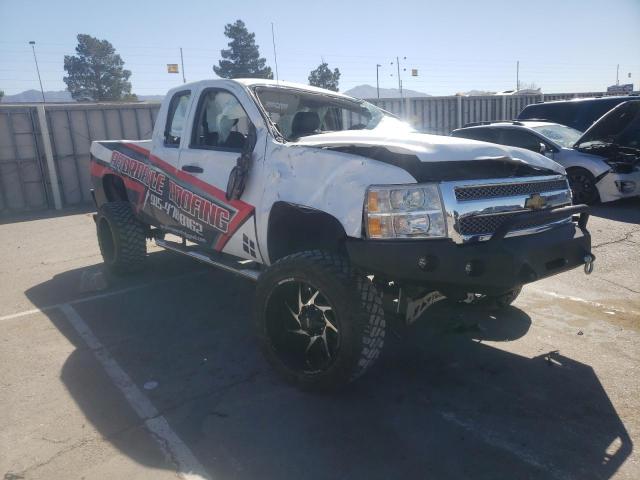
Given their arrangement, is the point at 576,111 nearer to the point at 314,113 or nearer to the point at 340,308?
the point at 314,113

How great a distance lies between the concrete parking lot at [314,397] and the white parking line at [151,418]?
1cm

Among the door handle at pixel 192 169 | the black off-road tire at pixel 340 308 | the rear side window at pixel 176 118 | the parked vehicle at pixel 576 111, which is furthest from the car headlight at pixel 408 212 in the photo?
the parked vehicle at pixel 576 111

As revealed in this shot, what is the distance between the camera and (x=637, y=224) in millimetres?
7812

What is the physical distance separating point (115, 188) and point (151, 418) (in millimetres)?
3930

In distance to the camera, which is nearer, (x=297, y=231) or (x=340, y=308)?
(x=340, y=308)

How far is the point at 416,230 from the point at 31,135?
1192 centimetres

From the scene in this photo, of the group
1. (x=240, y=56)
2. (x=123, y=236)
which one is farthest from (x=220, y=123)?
(x=240, y=56)

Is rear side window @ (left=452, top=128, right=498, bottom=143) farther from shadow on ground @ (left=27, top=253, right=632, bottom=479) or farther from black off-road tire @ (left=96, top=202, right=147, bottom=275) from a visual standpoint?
black off-road tire @ (left=96, top=202, right=147, bottom=275)

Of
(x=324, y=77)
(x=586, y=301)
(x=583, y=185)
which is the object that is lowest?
(x=586, y=301)

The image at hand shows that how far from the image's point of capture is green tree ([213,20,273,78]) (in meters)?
53.3

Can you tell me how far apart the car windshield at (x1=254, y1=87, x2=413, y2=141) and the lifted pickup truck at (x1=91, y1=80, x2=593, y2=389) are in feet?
0.06

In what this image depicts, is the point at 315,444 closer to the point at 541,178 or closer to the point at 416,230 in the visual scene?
the point at 416,230

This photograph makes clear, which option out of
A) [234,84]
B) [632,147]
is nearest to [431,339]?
[234,84]

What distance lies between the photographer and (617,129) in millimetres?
8945
